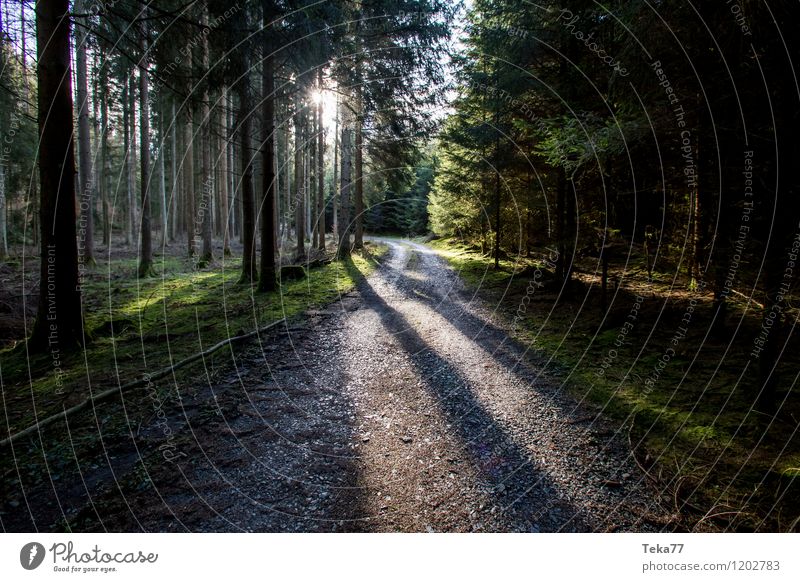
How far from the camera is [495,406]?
5.29m

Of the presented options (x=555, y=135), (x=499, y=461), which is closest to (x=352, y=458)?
(x=499, y=461)

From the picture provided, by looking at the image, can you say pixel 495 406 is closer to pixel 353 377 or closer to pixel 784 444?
Result: pixel 353 377

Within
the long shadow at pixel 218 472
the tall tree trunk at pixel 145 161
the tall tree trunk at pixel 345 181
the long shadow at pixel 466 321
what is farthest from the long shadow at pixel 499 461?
the tall tree trunk at pixel 345 181

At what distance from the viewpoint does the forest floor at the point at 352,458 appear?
3209 millimetres

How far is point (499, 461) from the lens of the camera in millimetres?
4020

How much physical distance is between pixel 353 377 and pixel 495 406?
2364 mm

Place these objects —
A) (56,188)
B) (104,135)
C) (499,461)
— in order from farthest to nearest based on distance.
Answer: (104,135)
(56,188)
(499,461)

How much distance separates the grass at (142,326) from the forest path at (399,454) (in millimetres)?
1691

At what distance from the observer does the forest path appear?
3229 millimetres

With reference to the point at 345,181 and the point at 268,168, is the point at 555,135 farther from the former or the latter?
the point at 345,181

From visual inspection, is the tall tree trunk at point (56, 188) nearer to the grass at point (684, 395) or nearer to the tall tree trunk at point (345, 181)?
the grass at point (684, 395)

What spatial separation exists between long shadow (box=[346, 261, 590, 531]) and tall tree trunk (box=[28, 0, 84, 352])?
6133 millimetres

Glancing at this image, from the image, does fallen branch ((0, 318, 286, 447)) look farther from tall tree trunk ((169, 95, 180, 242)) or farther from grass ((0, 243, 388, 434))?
tall tree trunk ((169, 95, 180, 242))

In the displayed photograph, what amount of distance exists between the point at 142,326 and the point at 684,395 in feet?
33.3
